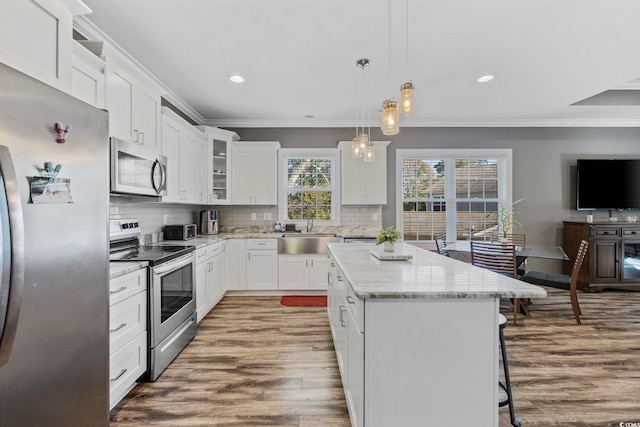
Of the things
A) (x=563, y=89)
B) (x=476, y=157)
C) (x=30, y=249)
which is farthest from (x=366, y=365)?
(x=476, y=157)

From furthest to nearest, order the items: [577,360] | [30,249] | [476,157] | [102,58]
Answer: [476,157], [577,360], [102,58], [30,249]

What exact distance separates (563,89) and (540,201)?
6.55 ft

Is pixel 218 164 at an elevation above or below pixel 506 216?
above

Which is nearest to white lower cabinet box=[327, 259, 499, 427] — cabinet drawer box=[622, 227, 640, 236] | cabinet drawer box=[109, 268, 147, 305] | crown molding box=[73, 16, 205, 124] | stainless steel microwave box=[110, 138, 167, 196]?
cabinet drawer box=[109, 268, 147, 305]

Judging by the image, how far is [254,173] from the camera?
450 cm

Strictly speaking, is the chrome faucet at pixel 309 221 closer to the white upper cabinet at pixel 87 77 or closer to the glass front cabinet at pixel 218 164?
the glass front cabinet at pixel 218 164

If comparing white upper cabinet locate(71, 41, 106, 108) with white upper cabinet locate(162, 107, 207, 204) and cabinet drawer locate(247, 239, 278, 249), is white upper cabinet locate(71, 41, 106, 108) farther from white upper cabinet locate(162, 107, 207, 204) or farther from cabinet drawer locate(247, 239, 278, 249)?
cabinet drawer locate(247, 239, 278, 249)

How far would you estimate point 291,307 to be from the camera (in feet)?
12.1

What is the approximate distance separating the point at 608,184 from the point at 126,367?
6687 millimetres

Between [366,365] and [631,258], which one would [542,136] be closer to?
[631,258]

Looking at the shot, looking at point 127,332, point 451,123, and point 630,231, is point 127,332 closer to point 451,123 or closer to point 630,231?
point 451,123

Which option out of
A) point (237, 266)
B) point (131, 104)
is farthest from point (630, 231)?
point (131, 104)

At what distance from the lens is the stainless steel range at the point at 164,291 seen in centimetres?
211

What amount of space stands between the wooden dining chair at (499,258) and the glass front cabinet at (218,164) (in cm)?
354
